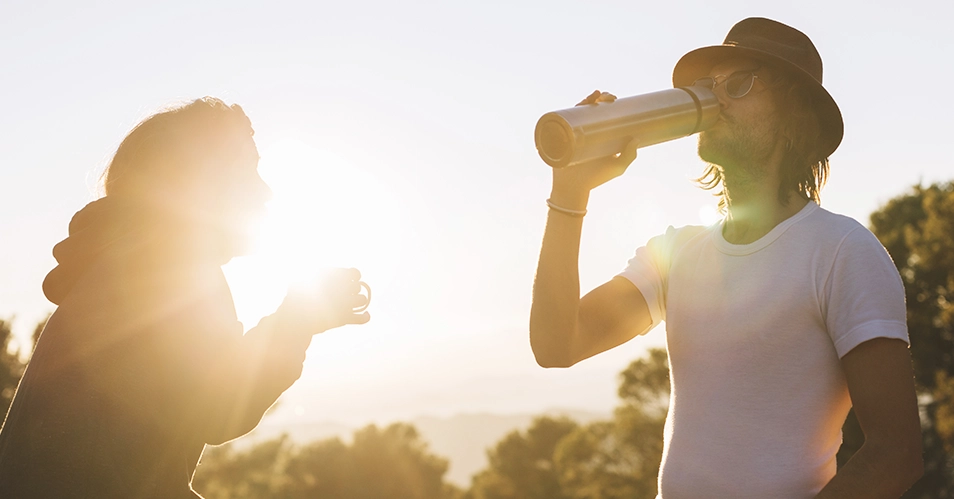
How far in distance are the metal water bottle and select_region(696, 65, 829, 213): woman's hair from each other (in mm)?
348

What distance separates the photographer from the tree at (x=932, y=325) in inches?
1105

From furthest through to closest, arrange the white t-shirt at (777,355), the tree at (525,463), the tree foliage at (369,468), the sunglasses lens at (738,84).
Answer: the tree foliage at (369,468) < the tree at (525,463) < the sunglasses lens at (738,84) < the white t-shirt at (777,355)

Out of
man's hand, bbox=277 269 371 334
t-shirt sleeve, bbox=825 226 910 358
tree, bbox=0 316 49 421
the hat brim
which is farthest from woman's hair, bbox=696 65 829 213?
tree, bbox=0 316 49 421

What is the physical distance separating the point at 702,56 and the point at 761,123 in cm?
40

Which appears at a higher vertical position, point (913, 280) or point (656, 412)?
point (913, 280)

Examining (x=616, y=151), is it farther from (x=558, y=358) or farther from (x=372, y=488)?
(x=372, y=488)

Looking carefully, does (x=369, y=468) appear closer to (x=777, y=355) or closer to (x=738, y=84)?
(x=738, y=84)

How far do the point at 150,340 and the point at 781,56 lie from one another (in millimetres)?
2784

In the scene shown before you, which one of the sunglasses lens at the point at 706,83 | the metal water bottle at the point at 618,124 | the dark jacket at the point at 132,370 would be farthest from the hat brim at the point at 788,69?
the dark jacket at the point at 132,370

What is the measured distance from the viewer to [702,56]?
3361 mm

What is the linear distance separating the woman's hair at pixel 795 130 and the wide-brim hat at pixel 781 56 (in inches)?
1.3

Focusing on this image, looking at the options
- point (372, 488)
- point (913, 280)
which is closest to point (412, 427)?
point (372, 488)

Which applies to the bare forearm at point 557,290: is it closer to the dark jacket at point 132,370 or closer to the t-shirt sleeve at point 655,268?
the t-shirt sleeve at point 655,268

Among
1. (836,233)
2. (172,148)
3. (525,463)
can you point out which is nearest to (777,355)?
(836,233)
